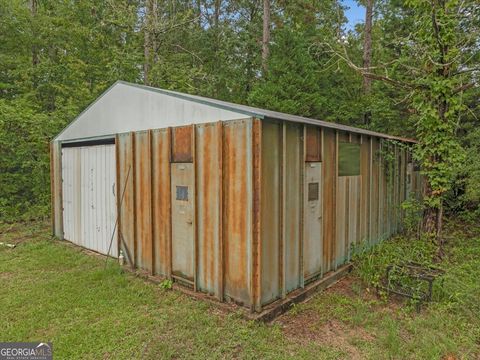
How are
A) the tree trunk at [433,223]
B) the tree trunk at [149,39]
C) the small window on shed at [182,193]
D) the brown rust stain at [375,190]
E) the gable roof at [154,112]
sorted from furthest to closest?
the tree trunk at [149,39]
the brown rust stain at [375,190]
the tree trunk at [433,223]
the small window on shed at [182,193]
the gable roof at [154,112]

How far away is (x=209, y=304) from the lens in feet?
12.4

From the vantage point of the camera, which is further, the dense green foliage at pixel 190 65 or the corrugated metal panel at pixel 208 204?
the dense green foliage at pixel 190 65

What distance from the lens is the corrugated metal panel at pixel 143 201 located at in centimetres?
479

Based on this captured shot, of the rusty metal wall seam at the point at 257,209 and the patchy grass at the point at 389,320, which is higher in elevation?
the rusty metal wall seam at the point at 257,209

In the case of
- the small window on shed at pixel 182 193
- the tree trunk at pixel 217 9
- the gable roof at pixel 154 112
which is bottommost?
the small window on shed at pixel 182 193

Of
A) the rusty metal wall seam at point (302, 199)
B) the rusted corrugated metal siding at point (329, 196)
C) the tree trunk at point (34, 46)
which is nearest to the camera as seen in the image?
the rusty metal wall seam at point (302, 199)

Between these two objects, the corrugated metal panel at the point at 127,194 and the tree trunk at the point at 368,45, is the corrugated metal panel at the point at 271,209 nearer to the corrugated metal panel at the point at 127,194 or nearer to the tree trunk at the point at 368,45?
the corrugated metal panel at the point at 127,194

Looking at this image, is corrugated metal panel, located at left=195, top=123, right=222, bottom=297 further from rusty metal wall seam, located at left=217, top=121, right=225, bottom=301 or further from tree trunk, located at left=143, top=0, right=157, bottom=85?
tree trunk, located at left=143, top=0, right=157, bottom=85

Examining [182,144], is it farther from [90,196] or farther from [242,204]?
[90,196]

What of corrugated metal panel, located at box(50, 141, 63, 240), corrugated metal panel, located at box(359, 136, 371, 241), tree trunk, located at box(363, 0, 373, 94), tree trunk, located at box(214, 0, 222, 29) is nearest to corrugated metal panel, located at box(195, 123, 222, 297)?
corrugated metal panel, located at box(359, 136, 371, 241)

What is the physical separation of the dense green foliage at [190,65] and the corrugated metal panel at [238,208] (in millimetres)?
4094

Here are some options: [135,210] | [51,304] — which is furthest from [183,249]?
[51,304]

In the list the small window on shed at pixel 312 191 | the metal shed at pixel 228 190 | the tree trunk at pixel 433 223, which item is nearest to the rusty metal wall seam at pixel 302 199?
the metal shed at pixel 228 190

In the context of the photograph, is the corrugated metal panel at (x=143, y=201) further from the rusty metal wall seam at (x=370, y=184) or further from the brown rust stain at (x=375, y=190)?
the brown rust stain at (x=375, y=190)
